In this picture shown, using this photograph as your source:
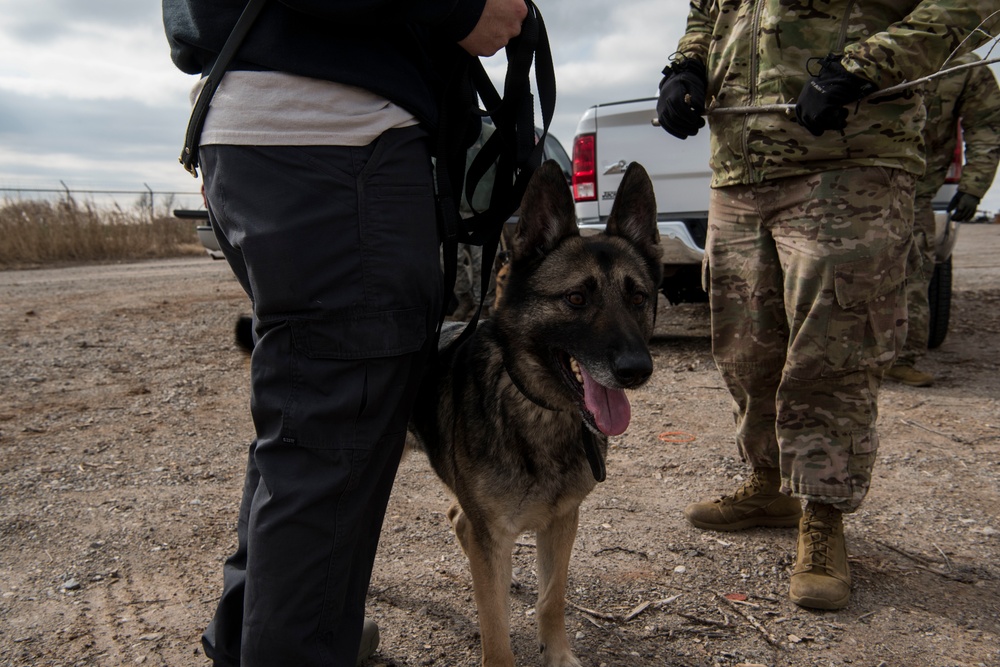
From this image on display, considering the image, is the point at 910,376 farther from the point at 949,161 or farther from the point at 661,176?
the point at 661,176

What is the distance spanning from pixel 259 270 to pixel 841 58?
1.94 meters

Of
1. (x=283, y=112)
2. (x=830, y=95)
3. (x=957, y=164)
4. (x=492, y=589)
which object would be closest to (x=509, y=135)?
(x=283, y=112)

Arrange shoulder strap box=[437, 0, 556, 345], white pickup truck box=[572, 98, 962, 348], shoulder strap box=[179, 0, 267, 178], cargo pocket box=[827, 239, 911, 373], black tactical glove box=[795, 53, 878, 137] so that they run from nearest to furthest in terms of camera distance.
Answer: shoulder strap box=[179, 0, 267, 178], shoulder strap box=[437, 0, 556, 345], black tactical glove box=[795, 53, 878, 137], cargo pocket box=[827, 239, 911, 373], white pickup truck box=[572, 98, 962, 348]

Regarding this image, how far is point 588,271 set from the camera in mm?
2305

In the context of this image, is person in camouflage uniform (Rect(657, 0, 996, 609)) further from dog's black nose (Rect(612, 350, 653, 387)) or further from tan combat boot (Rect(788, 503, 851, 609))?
dog's black nose (Rect(612, 350, 653, 387))

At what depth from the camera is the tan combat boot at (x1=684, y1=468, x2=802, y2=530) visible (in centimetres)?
299

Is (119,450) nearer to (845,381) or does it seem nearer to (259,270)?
(259,270)

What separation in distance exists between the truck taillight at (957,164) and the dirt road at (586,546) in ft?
4.90

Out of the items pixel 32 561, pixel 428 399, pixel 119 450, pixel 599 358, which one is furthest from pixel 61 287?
pixel 599 358

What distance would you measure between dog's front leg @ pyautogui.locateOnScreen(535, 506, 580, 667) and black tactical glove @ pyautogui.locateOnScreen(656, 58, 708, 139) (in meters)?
1.58

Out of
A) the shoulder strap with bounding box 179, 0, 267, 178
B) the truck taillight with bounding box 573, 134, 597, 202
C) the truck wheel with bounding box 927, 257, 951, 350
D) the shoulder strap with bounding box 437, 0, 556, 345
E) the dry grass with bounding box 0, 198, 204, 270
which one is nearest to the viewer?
the shoulder strap with bounding box 179, 0, 267, 178

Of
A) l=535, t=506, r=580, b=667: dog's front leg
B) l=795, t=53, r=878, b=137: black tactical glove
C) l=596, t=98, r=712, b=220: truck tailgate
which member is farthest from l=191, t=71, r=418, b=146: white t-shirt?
l=596, t=98, r=712, b=220: truck tailgate

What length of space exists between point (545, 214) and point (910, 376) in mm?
3791

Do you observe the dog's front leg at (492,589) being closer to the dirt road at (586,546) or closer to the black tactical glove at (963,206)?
the dirt road at (586,546)
